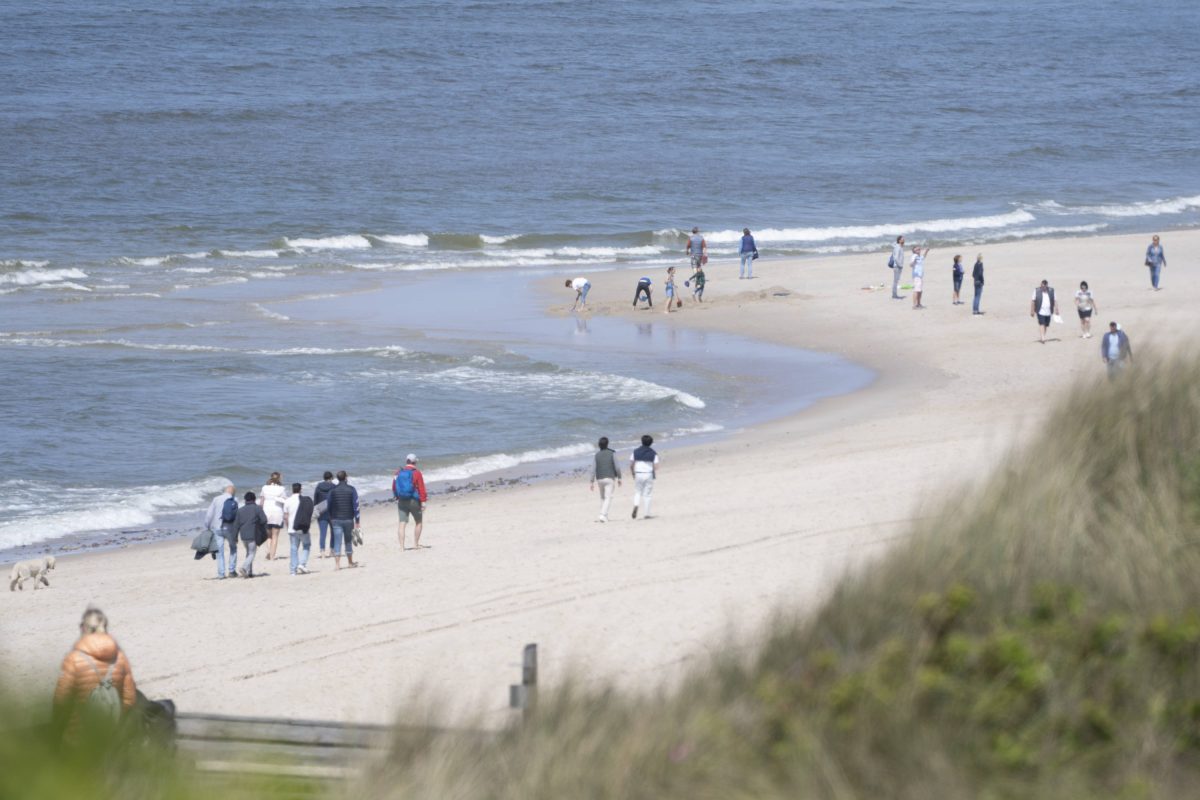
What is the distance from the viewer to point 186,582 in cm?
1534

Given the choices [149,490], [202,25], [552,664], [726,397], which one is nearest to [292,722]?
[552,664]

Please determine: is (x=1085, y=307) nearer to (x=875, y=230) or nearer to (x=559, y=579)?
(x=559, y=579)

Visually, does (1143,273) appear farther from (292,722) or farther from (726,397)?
(292,722)

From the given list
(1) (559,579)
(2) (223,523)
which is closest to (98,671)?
(1) (559,579)

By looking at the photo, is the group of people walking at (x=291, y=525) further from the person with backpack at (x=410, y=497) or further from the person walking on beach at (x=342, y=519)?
the person with backpack at (x=410, y=497)

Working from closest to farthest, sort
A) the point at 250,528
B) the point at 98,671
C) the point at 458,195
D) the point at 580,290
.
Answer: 1. the point at 98,671
2. the point at 250,528
3. the point at 580,290
4. the point at 458,195

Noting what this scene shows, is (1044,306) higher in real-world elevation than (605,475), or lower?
higher


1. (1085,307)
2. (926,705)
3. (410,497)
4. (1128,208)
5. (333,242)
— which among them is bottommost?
(410,497)

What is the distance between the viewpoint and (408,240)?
158 feet

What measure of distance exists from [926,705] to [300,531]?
10.6 meters

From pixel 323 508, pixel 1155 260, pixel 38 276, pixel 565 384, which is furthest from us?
pixel 38 276

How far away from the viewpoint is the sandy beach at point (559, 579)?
35.4 feet

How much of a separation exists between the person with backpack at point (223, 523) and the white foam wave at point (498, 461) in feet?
17.5

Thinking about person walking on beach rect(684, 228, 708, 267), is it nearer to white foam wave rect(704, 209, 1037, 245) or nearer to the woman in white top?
white foam wave rect(704, 209, 1037, 245)
